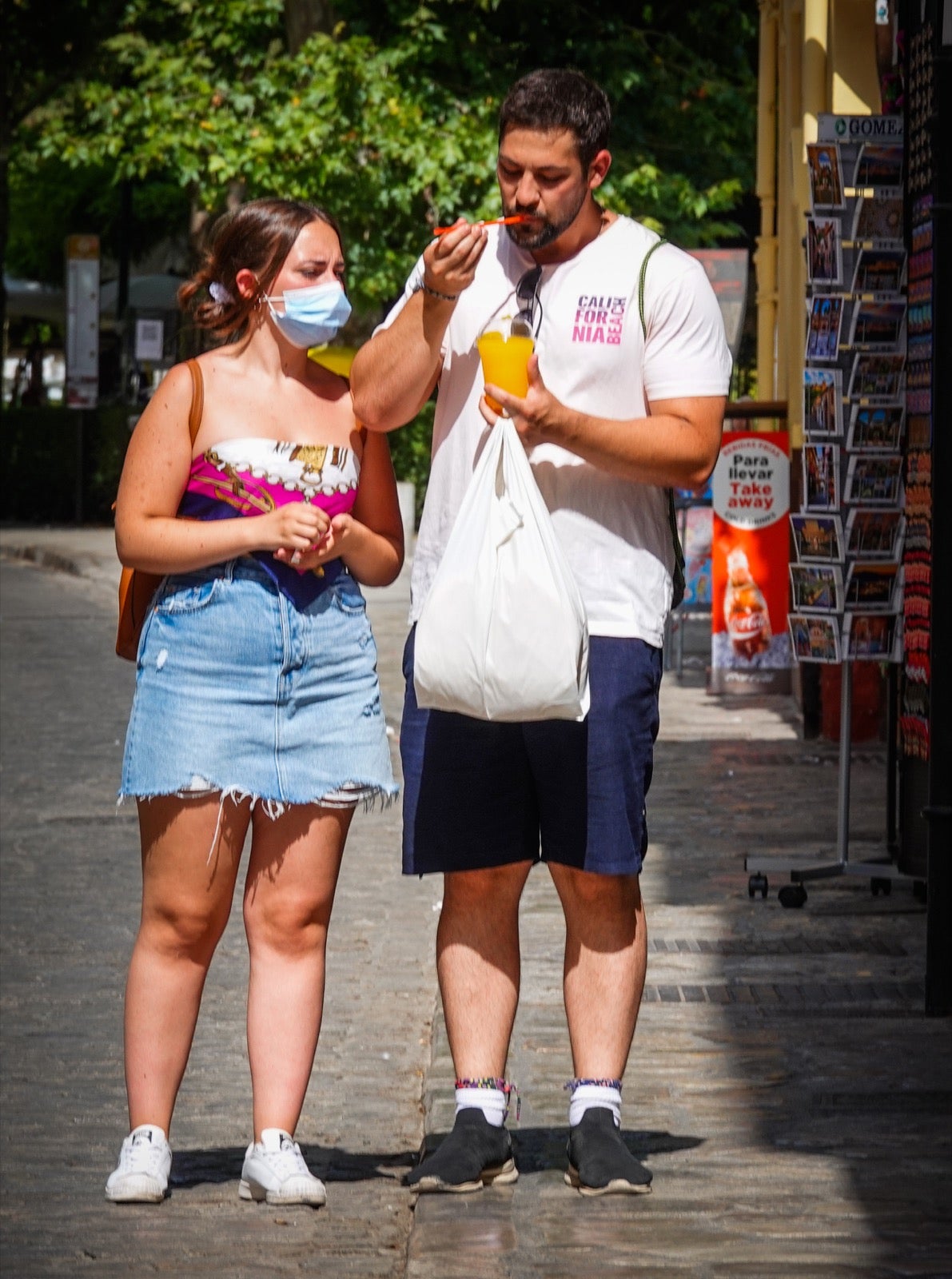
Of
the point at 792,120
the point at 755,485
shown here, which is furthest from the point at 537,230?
the point at 792,120

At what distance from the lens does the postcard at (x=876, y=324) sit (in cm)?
667

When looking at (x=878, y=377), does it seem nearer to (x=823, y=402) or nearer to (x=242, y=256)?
(x=823, y=402)

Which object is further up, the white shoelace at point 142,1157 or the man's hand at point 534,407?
the man's hand at point 534,407

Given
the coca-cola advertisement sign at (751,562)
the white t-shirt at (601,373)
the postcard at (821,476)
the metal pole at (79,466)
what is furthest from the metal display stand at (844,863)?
the metal pole at (79,466)

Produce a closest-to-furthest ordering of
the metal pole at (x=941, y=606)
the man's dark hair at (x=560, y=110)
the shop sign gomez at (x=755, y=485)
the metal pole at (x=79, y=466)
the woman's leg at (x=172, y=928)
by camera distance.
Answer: the man's dark hair at (x=560, y=110) < the woman's leg at (x=172, y=928) < the metal pole at (x=941, y=606) < the shop sign gomez at (x=755, y=485) < the metal pole at (x=79, y=466)

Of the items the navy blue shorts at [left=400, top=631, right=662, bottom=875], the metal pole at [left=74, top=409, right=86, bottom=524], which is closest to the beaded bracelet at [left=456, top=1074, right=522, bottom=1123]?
the navy blue shorts at [left=400, top=631, right=662, bottom=875]

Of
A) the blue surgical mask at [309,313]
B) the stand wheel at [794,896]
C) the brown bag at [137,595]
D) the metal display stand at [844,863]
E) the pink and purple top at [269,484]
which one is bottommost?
the stand wheel at [794,896]

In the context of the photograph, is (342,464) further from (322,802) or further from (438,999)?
(438,999)

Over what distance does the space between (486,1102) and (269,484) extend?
1237 millimetres

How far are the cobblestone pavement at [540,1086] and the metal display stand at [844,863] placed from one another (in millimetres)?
77

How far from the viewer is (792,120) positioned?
47.9 ft

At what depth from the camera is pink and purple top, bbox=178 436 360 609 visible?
13.5ft

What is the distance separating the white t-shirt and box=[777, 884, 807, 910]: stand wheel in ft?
9.95

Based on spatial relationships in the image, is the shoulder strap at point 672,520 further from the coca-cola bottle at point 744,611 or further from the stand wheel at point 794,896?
the coca-cola bottle at point 744,611
